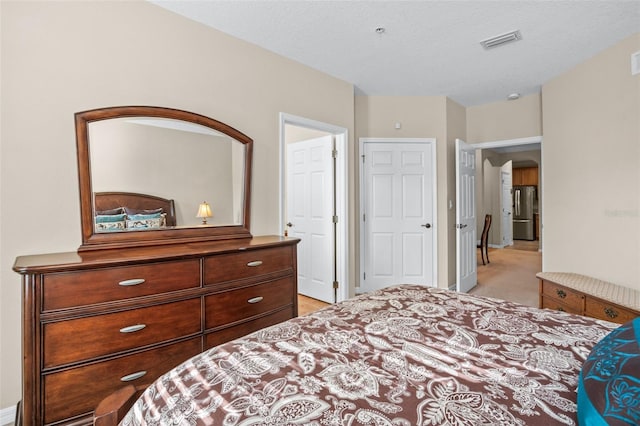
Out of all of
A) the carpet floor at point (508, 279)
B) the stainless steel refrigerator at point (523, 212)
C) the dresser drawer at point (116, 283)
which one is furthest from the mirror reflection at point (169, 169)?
the stainless steel refrigerator at point (523, 212)

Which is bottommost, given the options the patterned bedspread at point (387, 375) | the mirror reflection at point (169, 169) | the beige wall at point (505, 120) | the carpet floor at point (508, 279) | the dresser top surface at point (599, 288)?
the carpet floor at point (508, 279)

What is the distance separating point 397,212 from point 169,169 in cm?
294

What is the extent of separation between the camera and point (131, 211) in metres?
2.15

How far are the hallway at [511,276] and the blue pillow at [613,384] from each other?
3.58 m

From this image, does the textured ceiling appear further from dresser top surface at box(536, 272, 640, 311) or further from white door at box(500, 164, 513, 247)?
white door at box(500, 164, 513, 247)

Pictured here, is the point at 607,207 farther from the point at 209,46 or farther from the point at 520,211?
the point at 520,211

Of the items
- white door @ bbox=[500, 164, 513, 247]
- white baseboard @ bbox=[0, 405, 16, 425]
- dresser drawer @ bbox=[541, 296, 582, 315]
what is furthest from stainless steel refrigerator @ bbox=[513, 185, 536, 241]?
white baseboard @ bbox=[0, 405, 16, 425]

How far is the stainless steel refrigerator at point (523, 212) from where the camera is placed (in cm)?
1012

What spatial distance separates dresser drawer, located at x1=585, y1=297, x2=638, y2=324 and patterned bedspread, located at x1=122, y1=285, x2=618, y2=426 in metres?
1.49

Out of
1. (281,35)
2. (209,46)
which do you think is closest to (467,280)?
(281,35)

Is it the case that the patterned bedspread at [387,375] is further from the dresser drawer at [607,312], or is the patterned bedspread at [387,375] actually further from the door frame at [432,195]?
the door frame at [432,195]

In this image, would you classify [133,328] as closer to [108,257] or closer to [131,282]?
[131,282]

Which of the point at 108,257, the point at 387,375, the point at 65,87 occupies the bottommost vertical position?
the point at 387,375

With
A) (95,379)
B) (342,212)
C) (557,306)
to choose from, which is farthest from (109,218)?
(557,306)
